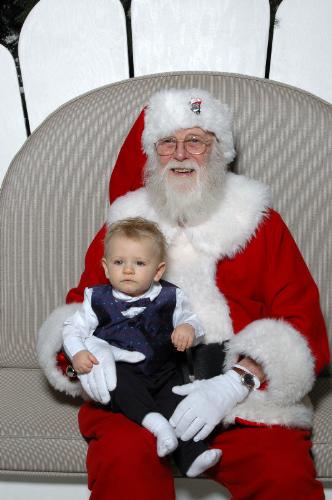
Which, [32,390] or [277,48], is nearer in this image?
[32,390]

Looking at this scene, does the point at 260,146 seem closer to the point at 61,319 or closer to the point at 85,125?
the point at 85,125

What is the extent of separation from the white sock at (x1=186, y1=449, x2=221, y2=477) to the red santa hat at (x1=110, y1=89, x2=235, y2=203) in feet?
2.55

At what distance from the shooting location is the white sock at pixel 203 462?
1.57 metres

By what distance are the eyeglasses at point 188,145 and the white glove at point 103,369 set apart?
A: 1.73 feet

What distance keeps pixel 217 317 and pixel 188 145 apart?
444mm

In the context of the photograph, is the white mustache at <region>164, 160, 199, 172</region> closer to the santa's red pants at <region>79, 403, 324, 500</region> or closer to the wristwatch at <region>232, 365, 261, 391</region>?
the wristwatch at <region>232, 365, 261, 391</region>

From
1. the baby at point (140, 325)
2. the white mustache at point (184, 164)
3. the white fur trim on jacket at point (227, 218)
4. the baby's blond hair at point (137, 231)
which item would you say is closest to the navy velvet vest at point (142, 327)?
the baby at point (140, 325)

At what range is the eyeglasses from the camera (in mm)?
1933

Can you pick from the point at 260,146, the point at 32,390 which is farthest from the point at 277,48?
the point at 32,390

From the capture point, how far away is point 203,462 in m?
1.57

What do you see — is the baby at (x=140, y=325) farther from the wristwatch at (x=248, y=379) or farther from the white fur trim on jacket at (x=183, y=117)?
the white fur trim on jacket at (x=183, y=117)

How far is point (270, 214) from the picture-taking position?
1.96 metres

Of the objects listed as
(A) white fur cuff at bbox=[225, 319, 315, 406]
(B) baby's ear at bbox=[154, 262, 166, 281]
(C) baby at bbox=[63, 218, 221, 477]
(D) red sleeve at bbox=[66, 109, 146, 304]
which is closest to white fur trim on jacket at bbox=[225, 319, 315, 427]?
(A) white fur cuff at bbox=[225, 319, 315, 406]

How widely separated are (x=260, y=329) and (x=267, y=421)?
0.21 metres
